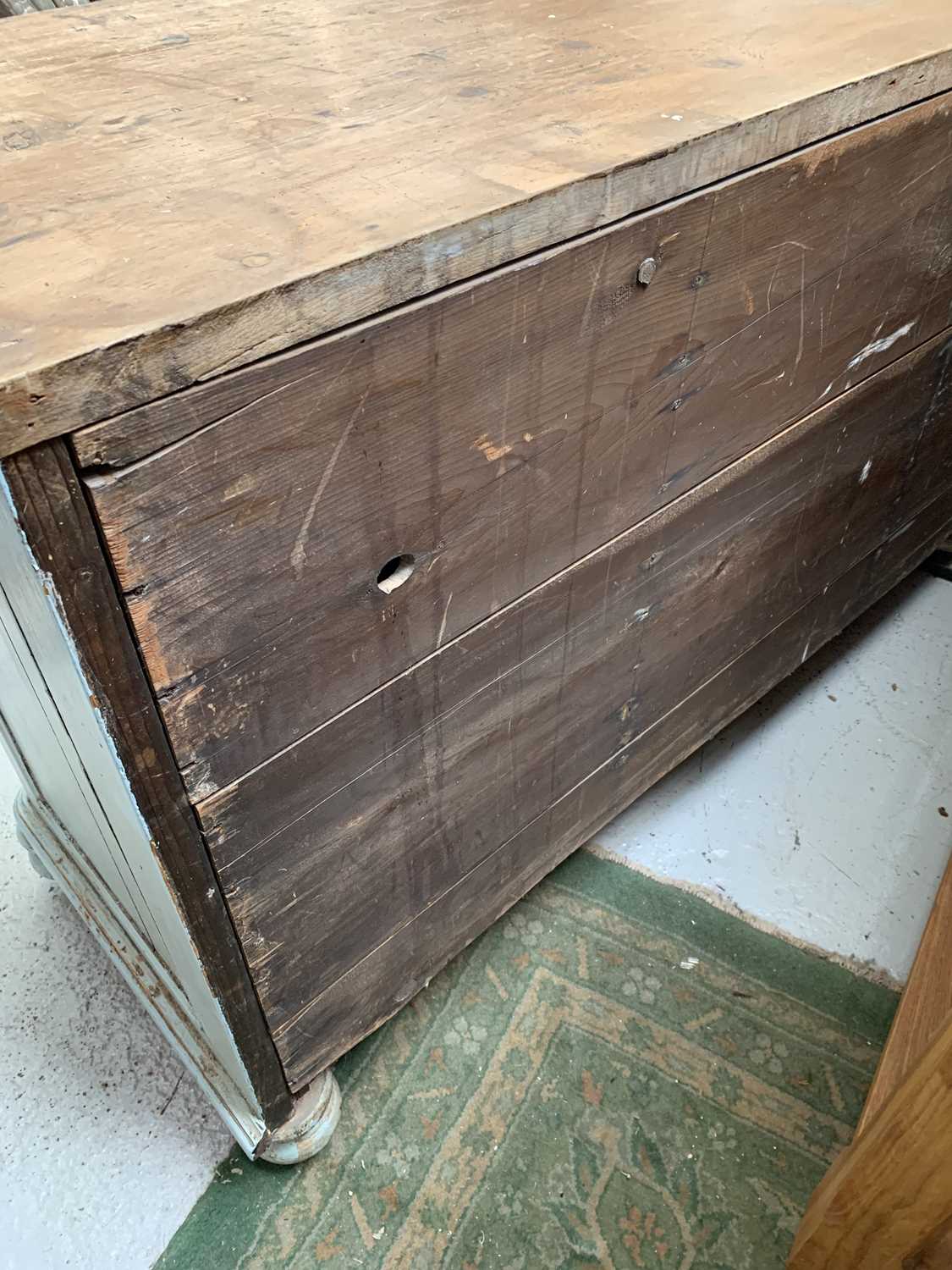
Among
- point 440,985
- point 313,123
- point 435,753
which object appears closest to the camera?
point 313,123

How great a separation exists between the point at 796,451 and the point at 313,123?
509 mm

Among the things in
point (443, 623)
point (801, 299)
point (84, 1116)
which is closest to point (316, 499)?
point (443, 623)

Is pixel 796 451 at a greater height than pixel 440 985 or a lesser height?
greater

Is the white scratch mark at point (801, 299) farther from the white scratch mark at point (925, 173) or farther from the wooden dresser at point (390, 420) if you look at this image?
the white scratch mark at point (925, 173)

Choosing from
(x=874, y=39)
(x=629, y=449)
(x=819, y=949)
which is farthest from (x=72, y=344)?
(x=819, y=949)

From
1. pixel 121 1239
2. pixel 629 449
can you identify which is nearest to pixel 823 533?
pixel 629 449

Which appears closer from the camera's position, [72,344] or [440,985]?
[72,344]

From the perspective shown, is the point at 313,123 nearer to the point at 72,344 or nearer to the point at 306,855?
the point at 72,344

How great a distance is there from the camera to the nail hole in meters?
0.58

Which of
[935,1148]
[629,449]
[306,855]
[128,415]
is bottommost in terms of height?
[935,1148]

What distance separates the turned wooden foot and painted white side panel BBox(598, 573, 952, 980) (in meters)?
0.44

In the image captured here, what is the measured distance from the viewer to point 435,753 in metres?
0.72

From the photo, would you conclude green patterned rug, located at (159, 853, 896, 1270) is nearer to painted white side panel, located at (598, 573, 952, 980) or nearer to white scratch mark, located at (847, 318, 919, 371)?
painted white side panel, located at (598, 573, 952, 980)

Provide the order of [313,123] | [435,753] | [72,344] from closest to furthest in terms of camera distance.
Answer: [72,344], [313,123], [435,753]
